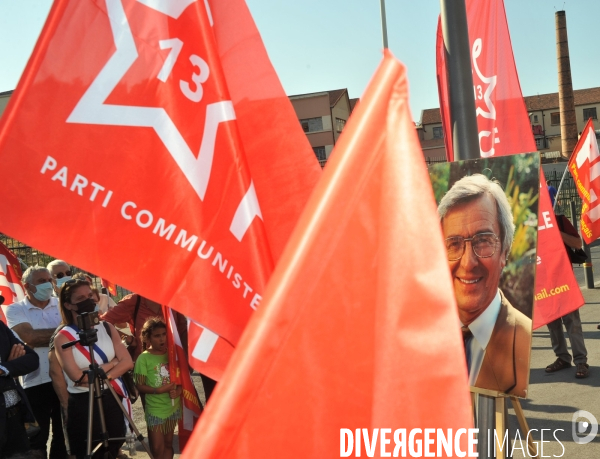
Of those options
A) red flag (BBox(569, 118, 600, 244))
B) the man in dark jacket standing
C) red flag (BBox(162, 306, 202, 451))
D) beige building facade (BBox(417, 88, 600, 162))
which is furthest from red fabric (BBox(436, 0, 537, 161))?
beige building facade (BBox(417, 88, 600, 162))

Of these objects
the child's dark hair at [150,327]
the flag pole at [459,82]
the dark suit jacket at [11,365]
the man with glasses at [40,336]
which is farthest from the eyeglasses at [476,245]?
the man with glasses at [40,336]

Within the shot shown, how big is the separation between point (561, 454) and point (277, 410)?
4.37m

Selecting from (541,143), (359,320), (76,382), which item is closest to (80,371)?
(76,382)

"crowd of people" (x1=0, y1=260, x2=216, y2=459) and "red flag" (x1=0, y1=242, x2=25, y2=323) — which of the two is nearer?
"crowd of people" (x1=0, y1=260, x2=216, y2=459)

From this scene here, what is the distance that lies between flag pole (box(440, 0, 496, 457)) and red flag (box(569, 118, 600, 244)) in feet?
20.6

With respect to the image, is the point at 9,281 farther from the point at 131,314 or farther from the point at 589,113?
the point at 589,113

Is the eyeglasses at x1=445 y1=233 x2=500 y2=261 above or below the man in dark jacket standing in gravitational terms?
above

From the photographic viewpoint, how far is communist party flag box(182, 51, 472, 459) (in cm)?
111

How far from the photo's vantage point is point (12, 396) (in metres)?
4.39

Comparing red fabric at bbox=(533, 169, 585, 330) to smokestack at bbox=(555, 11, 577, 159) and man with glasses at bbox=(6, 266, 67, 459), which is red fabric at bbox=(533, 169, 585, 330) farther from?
smokestack at bbox=(555, 11, 577, 159)

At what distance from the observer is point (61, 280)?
22.4 ft

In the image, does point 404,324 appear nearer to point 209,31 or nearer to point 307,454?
point 307,454

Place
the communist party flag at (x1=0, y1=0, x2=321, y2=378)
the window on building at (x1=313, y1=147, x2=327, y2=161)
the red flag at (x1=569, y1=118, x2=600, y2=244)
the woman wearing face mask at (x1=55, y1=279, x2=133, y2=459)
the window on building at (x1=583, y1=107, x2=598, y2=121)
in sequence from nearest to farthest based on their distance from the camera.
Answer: the communist party flag at (x1=0, y1=0, x2=321, y2=378) < the woman wearing face mask at (x1=55, y1=279, x2=133, y2=459) < the red flag at (x1=569, y1=118, x2=600, y2=244) < the window on building at (x1=313, y1=147, x2=327, y2=161) < the window on building at (x1=583, y1=107, x2=598, y2=121)
